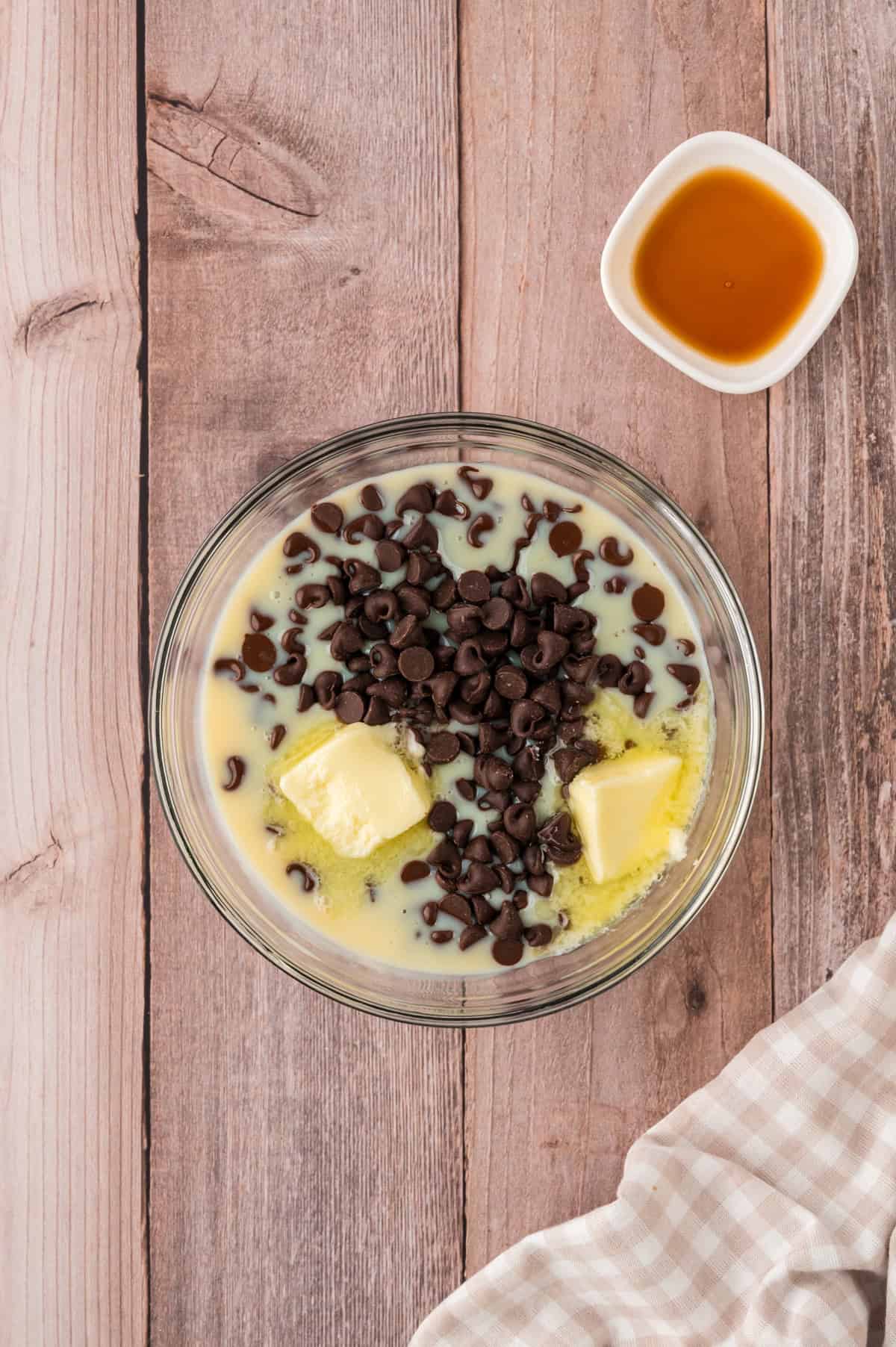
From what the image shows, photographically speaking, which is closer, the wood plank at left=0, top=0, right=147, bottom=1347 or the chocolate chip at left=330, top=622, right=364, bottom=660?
the chocolate chip at left=330, top=622, right=364, bottom=660

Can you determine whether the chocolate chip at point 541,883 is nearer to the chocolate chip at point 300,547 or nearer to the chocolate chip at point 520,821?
the chocolate chip at point 520,821

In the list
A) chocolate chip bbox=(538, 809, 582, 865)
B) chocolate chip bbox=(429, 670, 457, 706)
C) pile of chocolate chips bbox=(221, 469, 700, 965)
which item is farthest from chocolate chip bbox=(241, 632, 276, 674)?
chocolate chip bbox=(538, 809, 582, 865)

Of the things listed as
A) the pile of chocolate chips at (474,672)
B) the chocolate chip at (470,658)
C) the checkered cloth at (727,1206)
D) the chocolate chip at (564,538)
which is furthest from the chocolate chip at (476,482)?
the checkered cloth at (727,1206)

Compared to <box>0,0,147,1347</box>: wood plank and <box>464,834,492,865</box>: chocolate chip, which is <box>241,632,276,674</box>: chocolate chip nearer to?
<box>0,0,147,1347</box>: wood plank

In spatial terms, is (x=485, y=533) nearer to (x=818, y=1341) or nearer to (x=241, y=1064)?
(x=241, y=1064)

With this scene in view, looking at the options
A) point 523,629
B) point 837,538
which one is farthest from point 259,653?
point 837,538

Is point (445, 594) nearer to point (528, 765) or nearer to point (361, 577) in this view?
point (361, 577)

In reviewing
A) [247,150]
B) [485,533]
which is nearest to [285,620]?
[485,533]
